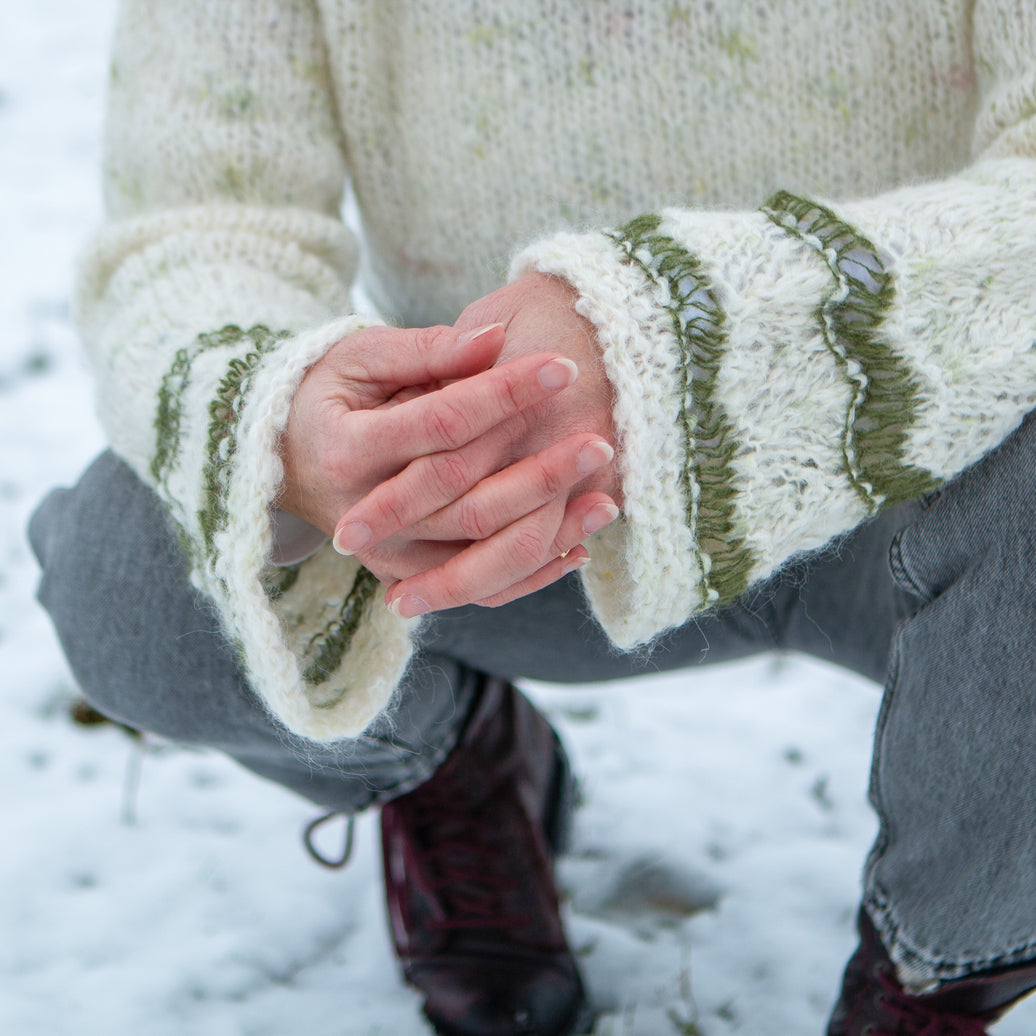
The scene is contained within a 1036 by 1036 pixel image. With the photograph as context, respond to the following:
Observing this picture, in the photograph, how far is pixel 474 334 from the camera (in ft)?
1.98

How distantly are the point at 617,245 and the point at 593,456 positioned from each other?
0.16 meters

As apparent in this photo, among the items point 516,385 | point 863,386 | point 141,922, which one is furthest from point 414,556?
point 141,922

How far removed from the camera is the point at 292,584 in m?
0.74

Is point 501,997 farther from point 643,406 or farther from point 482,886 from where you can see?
point 643,406

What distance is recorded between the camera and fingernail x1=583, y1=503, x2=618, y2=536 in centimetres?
58

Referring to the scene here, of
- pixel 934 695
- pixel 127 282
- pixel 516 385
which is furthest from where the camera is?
pixel 127 282

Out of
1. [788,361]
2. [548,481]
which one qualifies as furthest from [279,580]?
[788,361]

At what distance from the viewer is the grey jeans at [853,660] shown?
0.64 m

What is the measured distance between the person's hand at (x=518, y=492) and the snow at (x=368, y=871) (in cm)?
56

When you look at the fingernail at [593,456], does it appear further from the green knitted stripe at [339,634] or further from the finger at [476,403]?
the green knitted stripe at [339,634]

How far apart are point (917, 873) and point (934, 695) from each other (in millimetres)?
157

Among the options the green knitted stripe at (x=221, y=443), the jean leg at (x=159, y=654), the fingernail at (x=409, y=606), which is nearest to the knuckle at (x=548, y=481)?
the fingernail at (x=409, y=606)

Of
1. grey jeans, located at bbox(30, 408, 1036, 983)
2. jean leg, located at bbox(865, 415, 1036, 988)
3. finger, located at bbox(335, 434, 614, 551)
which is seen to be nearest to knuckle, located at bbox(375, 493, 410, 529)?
finger, located at bbox(335, 434, 614, 551)

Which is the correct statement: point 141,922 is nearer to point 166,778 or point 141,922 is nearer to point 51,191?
point 166,778
